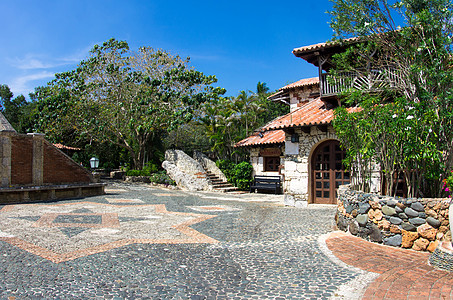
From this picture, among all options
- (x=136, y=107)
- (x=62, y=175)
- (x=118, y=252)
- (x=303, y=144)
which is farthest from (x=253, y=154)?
(x=118, y=252)

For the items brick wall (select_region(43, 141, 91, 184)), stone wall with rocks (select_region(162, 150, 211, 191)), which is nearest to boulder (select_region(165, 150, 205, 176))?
stone wall with rocks (select_region(162, 150, 211, 191))

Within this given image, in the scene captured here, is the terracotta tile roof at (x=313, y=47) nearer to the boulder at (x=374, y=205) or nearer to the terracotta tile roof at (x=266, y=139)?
the terracotta tile roof at (x=266, y=139)

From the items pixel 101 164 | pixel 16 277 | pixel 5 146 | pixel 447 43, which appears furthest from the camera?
pixel 101 164

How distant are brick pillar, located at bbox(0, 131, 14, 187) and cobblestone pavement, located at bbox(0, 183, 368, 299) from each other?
386 centimetres

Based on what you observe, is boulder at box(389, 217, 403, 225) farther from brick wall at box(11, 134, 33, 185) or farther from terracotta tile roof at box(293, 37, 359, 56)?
brick wall at box(11, 134, 33, 185)

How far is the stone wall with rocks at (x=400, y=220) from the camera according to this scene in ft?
18.4

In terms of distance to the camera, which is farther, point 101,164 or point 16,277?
point 101,164

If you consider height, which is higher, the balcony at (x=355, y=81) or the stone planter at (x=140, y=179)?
the balcony at (x=355, y=81)

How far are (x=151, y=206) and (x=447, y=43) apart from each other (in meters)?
9.41

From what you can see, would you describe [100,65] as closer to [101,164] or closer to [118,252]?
[101,164]

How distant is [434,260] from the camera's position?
4.90 meters

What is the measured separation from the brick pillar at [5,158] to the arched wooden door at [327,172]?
11295 millimetres

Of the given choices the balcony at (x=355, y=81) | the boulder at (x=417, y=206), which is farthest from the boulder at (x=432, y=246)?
the balcony at (x=355, y=81)

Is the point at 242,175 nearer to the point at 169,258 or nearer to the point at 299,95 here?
the point at 299,95
